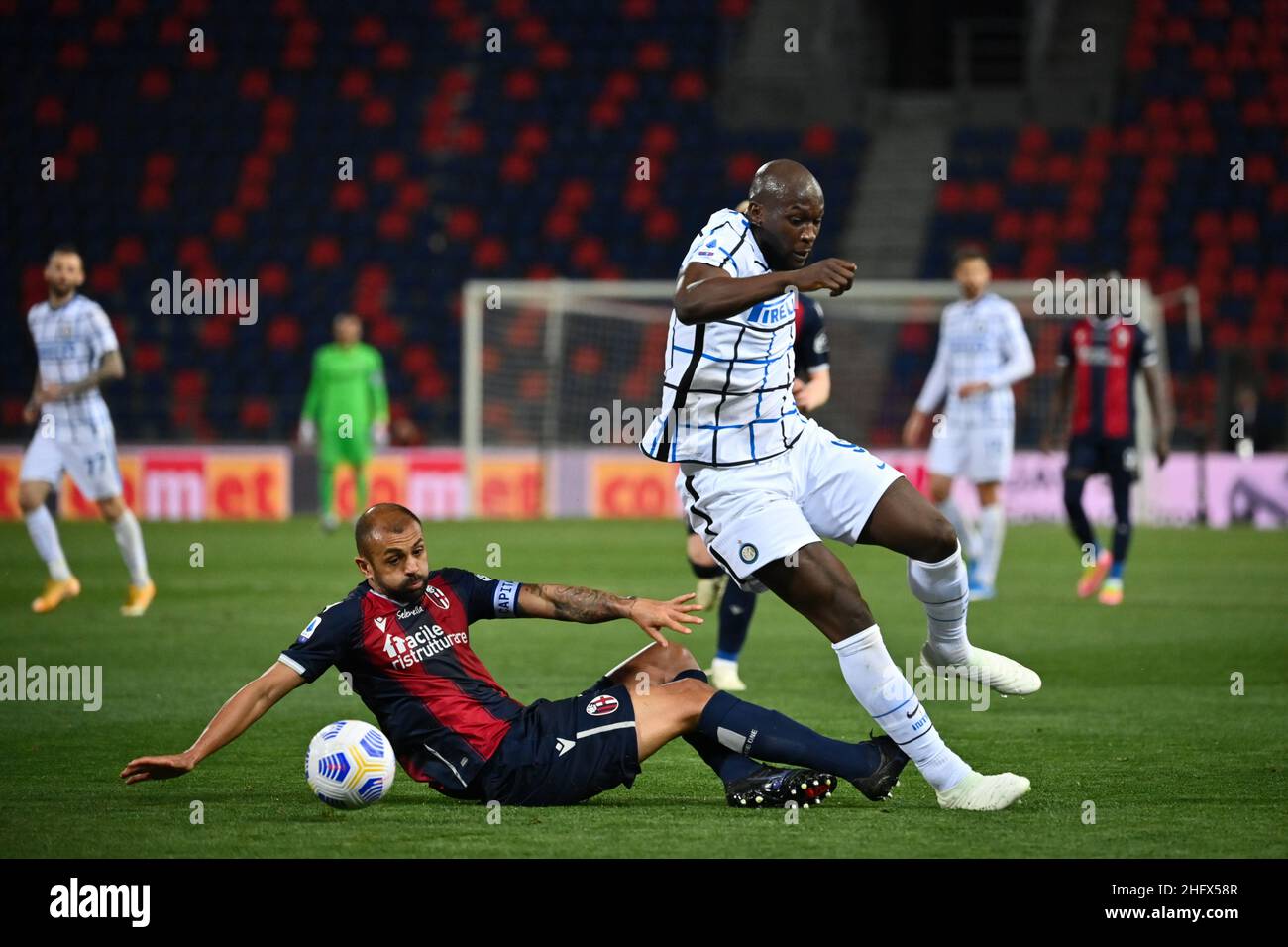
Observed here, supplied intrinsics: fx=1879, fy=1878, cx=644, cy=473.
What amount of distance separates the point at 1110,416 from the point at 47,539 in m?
7.52

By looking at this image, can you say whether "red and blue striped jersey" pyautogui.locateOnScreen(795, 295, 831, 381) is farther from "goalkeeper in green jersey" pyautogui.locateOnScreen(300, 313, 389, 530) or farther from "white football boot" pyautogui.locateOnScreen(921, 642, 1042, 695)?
"goalkeeper in green jersey" pyautogui.locateOnScreen(300, 313, 389, 530)

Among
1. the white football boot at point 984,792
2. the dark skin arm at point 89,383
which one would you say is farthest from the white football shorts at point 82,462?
the white football boot at point 984,792

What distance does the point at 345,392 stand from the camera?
67.7ft

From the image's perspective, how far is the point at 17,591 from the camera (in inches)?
550

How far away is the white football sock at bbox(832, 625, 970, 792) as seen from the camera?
5.96 meters

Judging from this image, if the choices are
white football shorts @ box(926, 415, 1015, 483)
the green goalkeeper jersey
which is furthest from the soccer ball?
the green goalkeeper jersey

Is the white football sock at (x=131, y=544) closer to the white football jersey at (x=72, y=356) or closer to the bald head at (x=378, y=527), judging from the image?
the white football jersey at (x=72, y=356)

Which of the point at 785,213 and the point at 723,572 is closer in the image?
the point at 785,213

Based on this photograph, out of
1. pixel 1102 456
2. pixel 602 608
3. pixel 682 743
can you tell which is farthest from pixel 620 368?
pixel 602 608

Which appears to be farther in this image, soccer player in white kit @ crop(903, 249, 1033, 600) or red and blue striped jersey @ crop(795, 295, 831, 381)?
A: soccer player in white kit @ crop(903, 249, 1033, 600)

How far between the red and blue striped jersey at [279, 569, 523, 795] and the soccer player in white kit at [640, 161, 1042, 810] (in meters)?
0.81

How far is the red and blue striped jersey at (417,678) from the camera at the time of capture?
6.05 metres

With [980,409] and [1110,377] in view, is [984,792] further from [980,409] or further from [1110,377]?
[980,409]

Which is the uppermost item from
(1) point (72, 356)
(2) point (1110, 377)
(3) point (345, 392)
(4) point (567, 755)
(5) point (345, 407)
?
(1) point (72, 356)
